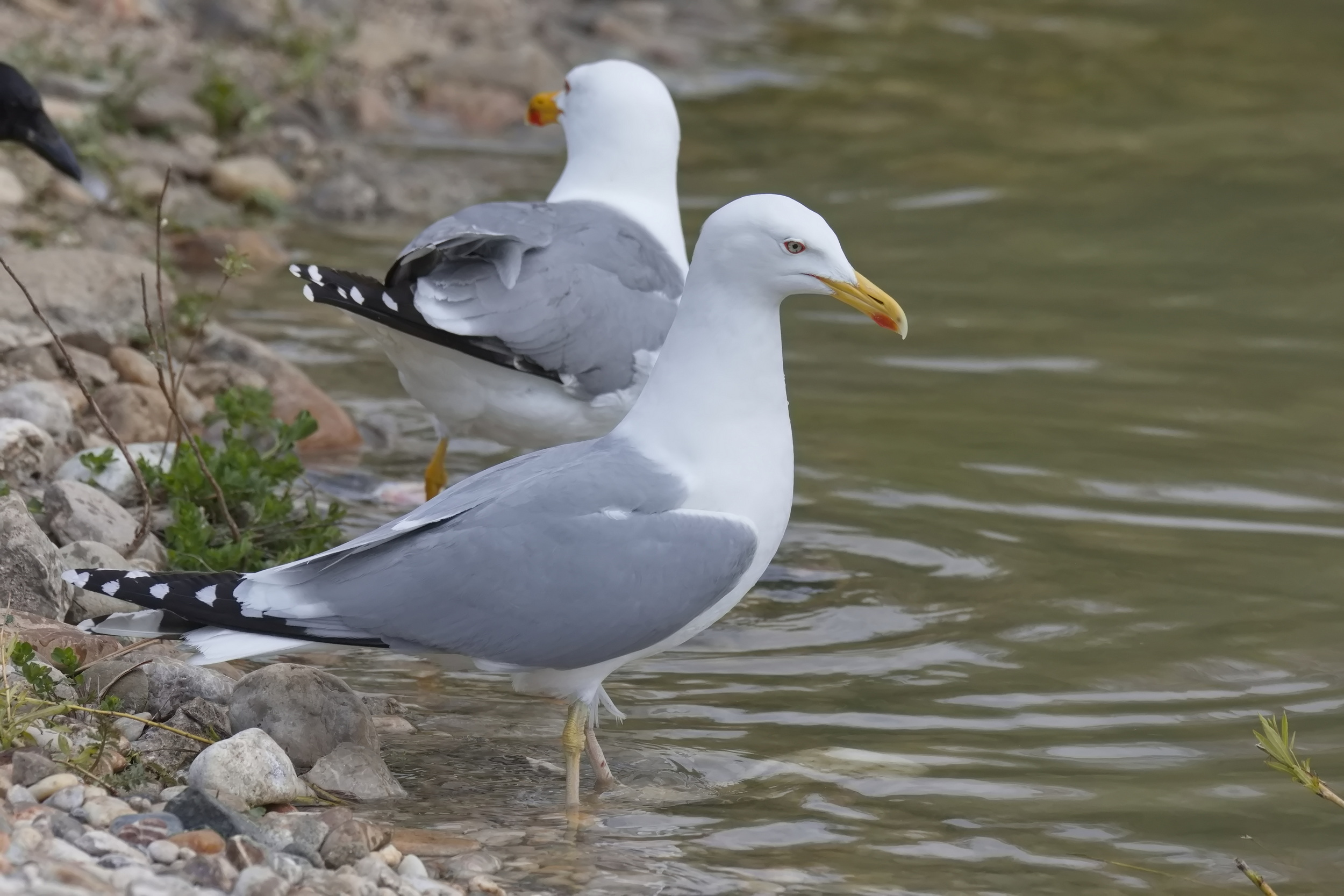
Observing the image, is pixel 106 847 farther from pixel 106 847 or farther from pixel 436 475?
pixel 436 475

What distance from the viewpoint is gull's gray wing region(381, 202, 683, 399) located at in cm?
568

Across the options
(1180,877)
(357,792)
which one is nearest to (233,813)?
(357,792)

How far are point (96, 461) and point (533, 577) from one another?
6.41ft

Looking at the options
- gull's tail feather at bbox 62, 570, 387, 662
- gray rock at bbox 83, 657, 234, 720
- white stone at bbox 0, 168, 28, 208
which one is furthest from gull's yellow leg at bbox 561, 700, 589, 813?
white stone at bbox 0, 168, 28, 208

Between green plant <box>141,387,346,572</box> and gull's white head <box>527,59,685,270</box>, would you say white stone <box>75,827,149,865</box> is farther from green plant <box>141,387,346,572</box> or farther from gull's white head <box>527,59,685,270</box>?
gull's white head <box>527,59,685,270</box>

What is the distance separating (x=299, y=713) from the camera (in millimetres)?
4406

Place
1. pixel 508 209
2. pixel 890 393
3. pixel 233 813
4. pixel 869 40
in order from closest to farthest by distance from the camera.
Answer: pixel 233 813, pixel 508 209, pixel 890 393, pixel 869 40

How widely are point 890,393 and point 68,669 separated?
4420 millimetres

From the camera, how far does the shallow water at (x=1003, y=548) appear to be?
4375mm

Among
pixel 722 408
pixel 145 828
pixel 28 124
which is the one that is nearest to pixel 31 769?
pixel 145 828

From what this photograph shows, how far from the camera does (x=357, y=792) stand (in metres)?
4.32

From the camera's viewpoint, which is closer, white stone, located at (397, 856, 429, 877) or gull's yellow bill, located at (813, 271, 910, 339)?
white stone, located at (397, 856, 429, 877)

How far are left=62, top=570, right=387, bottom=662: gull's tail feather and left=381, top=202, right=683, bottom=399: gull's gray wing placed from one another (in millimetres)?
1544

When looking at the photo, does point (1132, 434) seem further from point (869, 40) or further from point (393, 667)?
point (869, 40)
